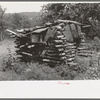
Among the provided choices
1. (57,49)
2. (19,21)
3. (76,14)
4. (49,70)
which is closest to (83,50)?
(76,14)

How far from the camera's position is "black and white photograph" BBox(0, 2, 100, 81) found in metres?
10.2

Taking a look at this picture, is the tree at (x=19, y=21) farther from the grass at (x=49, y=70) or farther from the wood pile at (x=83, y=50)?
the wood pile at (x=83, y=50)

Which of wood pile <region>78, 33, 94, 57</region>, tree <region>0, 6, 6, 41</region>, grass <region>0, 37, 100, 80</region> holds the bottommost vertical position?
grass <region>0, 37, 100, 80</region>

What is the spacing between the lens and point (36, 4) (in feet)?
30.7

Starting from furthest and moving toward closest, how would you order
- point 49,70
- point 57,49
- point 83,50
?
point 83,50
point 57,49
point 49,70

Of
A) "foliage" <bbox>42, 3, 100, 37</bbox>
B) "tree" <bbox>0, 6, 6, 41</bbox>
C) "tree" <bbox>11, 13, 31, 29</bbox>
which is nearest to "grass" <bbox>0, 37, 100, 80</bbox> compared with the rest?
"tree" <bbox>0, 6, 6, 41</bbox>

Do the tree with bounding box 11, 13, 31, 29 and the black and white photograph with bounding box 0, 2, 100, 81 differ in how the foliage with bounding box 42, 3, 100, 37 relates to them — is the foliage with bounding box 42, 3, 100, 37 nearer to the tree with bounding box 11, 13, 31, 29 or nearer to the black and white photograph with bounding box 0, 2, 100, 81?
the black and white photograph with bounding box 0, 2, 100, 81

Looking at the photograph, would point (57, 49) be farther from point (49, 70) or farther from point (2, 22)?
point (2, 22)

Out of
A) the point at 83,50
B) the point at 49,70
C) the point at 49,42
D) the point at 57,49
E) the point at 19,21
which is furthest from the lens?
the point at 83,50

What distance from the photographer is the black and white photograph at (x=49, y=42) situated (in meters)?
10.2

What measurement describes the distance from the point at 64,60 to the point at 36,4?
3.47 metres

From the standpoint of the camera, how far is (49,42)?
1195 cm

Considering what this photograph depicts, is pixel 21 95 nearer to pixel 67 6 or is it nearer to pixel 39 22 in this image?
pixel 39 22

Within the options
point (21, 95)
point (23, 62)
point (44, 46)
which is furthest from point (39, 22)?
point (21, 95)
